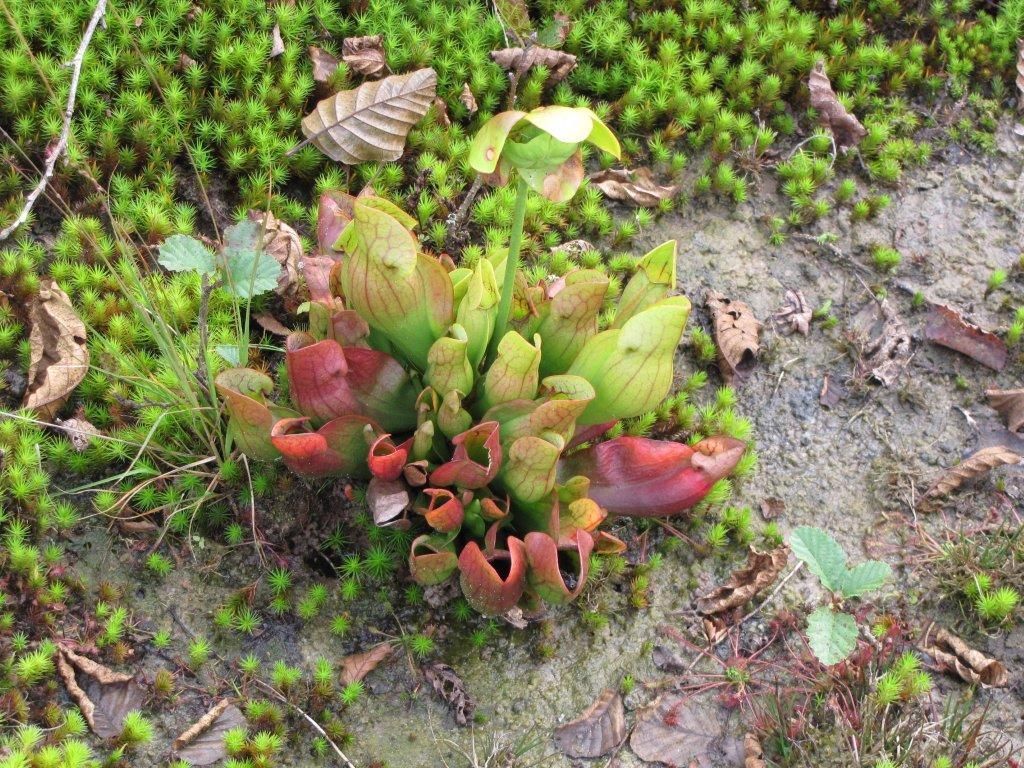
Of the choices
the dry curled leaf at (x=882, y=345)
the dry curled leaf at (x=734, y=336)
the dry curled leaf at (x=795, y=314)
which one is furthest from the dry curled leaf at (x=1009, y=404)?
the dry curled leaf at (x=734, y=336)

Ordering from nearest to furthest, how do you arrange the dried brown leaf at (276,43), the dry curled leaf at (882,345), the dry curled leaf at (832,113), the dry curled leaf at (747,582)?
1. the dry curled leaf at (747,582)
2. the dry curled leaf at (882,345)
3. the dried brown leaf at (276,43)
4. the dry curled leaf at (832,113)

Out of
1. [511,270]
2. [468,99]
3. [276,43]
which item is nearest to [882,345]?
[511,270]

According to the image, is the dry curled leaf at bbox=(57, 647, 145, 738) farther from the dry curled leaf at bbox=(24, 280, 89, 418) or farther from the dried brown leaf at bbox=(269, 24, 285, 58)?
the dried brown leaf at bbox=(269, 24, 285, 58)

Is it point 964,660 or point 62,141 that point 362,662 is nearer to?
point 964,660

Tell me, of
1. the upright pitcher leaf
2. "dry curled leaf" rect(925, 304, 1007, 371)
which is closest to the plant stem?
the upright pitcher leaf

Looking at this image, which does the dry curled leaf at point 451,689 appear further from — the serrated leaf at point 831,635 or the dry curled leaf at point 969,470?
the dry curled leaf at point 969,470
